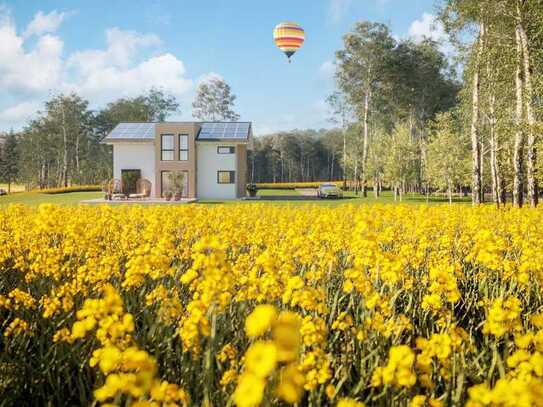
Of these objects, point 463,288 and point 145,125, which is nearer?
point 463,288

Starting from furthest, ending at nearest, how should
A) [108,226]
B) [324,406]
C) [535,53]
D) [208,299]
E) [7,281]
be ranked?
1. [535,53]
2. [108,226]
3. [7,281]
4. [324,406]
5. [208,299]

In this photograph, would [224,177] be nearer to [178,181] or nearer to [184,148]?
[178,181]

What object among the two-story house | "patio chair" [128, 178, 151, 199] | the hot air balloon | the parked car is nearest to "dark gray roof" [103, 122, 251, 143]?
the two-story house

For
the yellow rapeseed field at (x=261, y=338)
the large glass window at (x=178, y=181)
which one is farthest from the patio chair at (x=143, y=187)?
the yellow rapeseed field at (x=261, y=338)

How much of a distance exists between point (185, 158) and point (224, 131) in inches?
147

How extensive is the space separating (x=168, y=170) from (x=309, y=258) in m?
29.7

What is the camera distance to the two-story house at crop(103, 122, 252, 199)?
33.3 m

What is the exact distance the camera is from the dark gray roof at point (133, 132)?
34.1 meters

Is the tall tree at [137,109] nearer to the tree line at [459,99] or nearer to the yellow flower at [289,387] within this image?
the tree line at [459,99]

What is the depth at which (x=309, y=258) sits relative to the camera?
4.77 metres

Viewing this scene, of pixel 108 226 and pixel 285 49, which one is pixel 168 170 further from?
pixel 108 226

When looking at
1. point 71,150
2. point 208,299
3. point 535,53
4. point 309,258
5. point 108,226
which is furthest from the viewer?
point 71,150

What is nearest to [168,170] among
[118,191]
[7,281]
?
[118,191]

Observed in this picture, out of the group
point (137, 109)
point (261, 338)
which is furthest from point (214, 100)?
point (261, 338)
